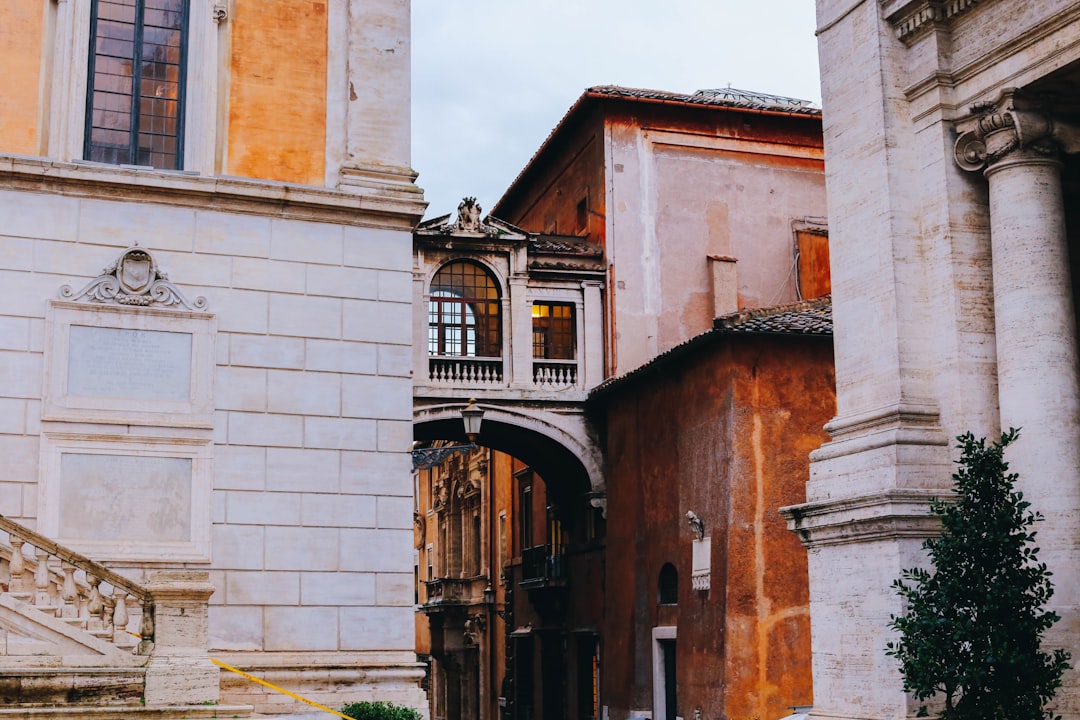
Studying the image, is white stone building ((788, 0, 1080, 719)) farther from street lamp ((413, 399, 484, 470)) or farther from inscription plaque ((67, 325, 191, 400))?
street lamp ((413, 399, 484, 470))

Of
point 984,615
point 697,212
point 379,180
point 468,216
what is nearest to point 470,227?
point 468,216

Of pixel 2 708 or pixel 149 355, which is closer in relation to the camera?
pixel 2 708

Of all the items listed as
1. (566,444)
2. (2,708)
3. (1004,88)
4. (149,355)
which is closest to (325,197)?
(149,355)

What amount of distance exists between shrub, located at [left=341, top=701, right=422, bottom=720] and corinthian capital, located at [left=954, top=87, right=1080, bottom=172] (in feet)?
30.7

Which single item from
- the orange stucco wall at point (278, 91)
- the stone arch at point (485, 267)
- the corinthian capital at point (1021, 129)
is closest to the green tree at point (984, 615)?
the corinthian capital at point (1021, 129)

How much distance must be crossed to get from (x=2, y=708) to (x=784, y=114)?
82.9ft

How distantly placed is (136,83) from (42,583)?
24.8 ft

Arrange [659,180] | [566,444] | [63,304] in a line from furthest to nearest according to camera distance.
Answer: [659,180], [566,444], [63,304]

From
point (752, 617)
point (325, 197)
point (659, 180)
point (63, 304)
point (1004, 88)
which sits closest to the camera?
point (1004, 88)

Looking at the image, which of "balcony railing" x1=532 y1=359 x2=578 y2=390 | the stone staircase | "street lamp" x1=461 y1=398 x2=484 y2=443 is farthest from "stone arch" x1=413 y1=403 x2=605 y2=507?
the stone staircase

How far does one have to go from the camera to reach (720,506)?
76.5 ft

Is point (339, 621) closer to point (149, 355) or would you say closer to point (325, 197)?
point (149, 355)

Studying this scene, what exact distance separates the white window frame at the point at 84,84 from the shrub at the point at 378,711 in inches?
283

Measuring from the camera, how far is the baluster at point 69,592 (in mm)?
13727
